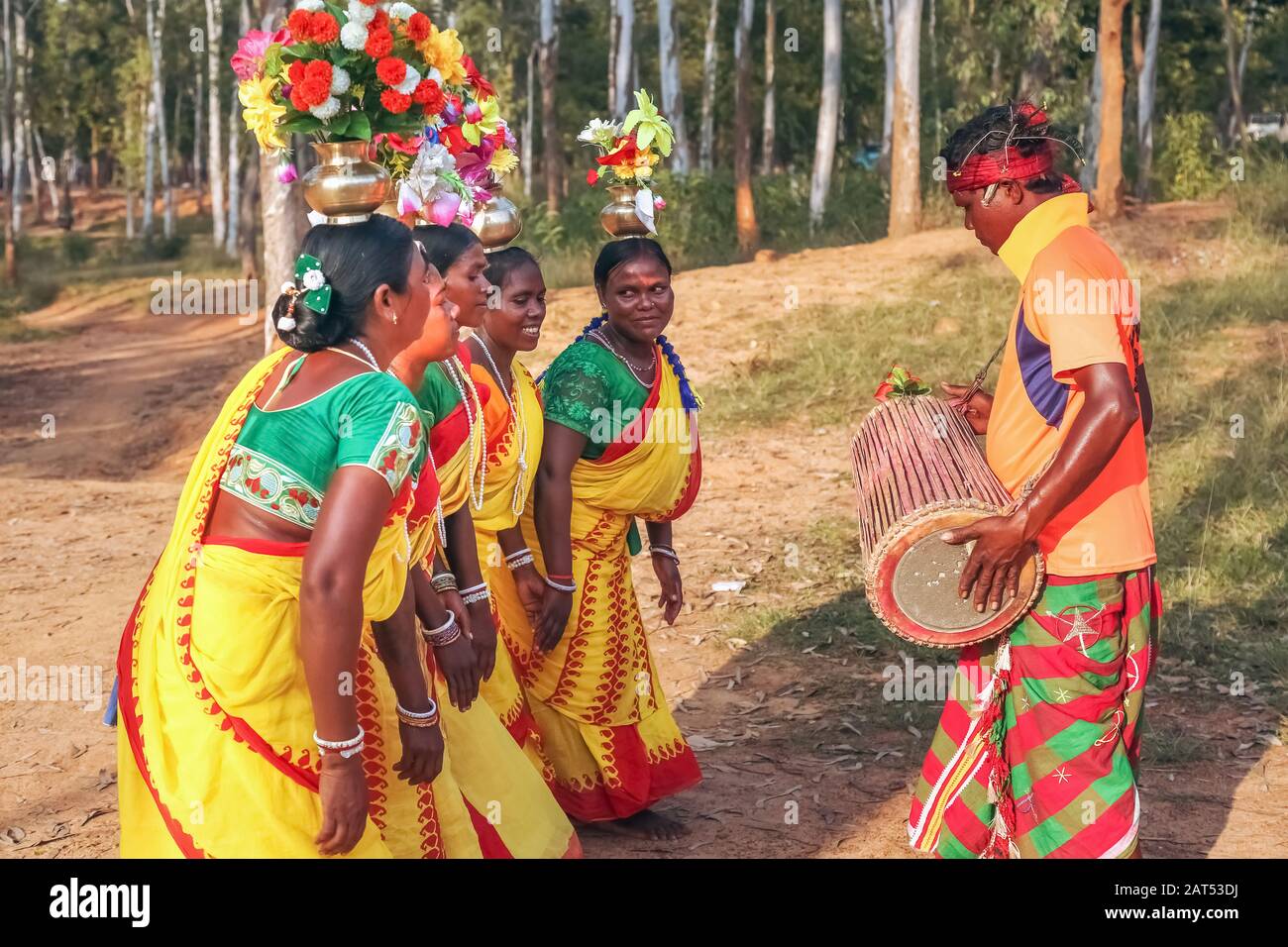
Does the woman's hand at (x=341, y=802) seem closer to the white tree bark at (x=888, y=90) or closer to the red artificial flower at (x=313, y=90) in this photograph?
the red artificial flower at (x=313, y=90)

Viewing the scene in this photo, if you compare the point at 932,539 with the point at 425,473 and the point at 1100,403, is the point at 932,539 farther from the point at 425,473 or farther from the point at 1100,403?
the point at 425,473

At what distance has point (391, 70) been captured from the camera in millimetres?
3238

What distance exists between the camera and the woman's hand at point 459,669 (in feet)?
11.0

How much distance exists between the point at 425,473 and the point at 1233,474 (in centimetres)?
638

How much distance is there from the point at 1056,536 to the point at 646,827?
1756mm

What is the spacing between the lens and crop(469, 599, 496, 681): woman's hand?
366cm

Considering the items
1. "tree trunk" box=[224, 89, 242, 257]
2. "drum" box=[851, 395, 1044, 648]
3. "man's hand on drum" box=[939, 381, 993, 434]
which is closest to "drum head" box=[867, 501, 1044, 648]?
"drum" box=[851, 395, 1044, 648]

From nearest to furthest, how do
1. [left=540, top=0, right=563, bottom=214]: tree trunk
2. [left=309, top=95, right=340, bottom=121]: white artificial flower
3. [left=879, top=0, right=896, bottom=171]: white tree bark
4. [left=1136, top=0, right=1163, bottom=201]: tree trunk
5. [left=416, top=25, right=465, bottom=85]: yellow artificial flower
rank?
1. [left=309, top=95, right=340, bottom=121]: white artificial flower
2. [left=416, top=25, right=465, bottom=85]: yellow artificial flower
3. [left=1136, top=0, right=1163, bottom=201]: tree trunk
4. [left=879, top=0, right=896, bottom=171]: white tree bark
5. [left=540, top=0, right=563, bottom=214]: tree trunk

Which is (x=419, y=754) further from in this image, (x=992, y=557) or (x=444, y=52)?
(x=444, y=52)

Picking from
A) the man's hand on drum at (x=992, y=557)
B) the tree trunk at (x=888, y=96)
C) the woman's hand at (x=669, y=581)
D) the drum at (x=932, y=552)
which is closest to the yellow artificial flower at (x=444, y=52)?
the drum at (x=932, y=552)

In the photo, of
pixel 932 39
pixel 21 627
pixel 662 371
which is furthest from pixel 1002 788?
pixel 932 39

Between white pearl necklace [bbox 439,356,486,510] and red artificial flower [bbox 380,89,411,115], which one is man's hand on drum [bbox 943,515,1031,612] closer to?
white pearl necklace [bbox 439,356,486,510]

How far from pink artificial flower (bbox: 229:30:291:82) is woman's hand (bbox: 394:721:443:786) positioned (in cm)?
161

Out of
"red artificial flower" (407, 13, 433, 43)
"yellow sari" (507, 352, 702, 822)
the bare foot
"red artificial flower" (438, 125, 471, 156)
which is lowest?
the bare foot
